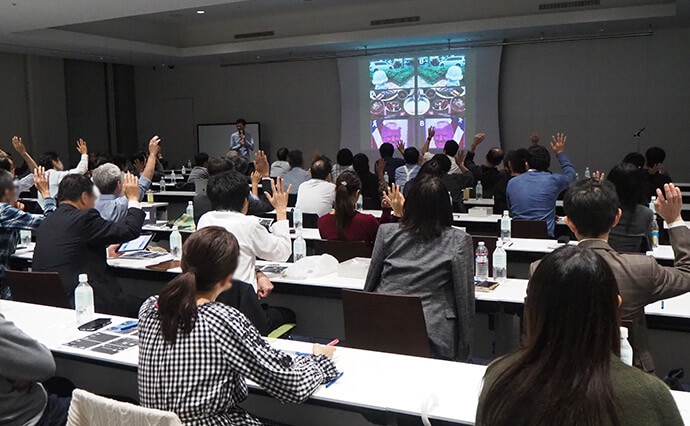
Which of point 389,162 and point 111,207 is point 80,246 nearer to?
point 111,207

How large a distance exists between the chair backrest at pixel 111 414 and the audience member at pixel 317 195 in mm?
4336

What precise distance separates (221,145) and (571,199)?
483 inches

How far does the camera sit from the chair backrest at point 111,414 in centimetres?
171

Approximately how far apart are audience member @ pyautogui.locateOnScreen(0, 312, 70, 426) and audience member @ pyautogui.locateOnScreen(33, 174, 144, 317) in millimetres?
1499

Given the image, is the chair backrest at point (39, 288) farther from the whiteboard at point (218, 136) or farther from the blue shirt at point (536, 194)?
the whiteboard at point (218, 136)

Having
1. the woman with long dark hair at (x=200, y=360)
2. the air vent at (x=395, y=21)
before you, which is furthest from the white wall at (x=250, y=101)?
the woman with long dark hair at (x=200, y=360)

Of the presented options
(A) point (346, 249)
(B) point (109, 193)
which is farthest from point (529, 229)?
(B) point (109, 193)

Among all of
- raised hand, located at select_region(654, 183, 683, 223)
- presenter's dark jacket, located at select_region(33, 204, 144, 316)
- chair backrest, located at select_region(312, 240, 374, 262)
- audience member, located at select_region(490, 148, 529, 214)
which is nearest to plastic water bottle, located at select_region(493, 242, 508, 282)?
chair backrest, located at select_region(312, 240, 374, 262)

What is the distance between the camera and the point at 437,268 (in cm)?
292

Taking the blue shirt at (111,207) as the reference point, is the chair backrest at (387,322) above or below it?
below

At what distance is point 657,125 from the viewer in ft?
35.6

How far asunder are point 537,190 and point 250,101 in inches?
377

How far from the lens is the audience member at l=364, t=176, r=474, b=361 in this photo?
2.91 m

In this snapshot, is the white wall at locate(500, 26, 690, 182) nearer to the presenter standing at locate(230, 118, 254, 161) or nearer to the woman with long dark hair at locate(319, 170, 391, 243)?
the presenter standing at locate(230, 118, 254, 161)
